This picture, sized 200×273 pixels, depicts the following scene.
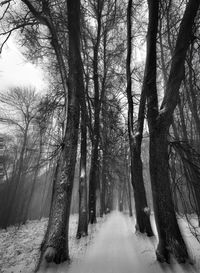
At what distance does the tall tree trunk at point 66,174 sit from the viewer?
10.9 ft

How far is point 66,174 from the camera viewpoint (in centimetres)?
392

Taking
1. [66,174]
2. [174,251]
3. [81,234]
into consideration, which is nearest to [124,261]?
[174,251]

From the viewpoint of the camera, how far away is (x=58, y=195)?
3.75m

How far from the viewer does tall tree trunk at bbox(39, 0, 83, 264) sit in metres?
3.32

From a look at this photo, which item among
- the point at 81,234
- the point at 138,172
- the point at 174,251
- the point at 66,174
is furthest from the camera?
the point at 81,234

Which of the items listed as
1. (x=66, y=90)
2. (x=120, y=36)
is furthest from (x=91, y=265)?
(x=120, y=36)

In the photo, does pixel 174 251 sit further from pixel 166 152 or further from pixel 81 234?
pixel 81 234

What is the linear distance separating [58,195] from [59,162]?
2.61 ft

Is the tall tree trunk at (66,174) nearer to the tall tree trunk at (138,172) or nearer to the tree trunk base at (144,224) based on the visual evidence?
the tall tree trunk at (138,172)

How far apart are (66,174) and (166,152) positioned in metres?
2.35

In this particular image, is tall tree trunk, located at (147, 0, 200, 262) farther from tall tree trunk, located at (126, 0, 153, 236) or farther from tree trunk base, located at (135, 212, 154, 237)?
tree trunk base, located at (135, 212, 154, 237)

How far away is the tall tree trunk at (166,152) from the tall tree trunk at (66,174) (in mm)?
1914

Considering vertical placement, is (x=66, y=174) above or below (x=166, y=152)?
below

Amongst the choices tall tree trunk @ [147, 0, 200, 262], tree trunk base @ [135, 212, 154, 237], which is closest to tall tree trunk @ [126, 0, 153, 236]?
tree trunk base @ [135, 212, 154, 237]
